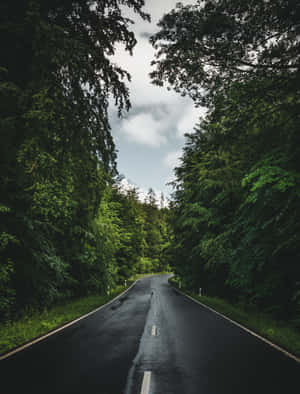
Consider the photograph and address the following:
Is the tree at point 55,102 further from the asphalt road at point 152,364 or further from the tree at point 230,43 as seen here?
the asphalt road at point 152,364

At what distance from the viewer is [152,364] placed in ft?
20.3

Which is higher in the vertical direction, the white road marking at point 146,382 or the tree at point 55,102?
the tree at point 55,102

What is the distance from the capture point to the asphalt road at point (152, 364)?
4949 millimetres

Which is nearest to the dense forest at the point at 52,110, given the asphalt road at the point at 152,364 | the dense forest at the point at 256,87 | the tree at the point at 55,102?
the tree at the point at 55,102

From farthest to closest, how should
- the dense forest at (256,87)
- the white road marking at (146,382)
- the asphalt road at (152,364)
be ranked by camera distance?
the dense forest at (256,87) < the asphalt road at (152,364) < the white road marking at (146,382)

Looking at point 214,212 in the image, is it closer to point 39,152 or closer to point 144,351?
point 144,351

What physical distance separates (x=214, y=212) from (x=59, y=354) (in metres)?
16.0

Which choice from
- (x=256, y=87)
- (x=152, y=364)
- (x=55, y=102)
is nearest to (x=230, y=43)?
(x=256, y=87)

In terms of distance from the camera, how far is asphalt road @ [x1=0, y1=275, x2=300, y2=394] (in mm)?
4949

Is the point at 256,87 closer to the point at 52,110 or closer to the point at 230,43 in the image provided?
the point at 230,43

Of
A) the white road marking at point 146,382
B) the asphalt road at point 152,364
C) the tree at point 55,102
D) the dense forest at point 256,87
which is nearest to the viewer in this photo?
the white road marking at point 146,382

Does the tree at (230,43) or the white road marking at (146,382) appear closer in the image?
the white road marking at (146,382)

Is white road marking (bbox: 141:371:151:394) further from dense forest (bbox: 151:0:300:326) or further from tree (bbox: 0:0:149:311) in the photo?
dense forest (bbox: 151:0:300:326)

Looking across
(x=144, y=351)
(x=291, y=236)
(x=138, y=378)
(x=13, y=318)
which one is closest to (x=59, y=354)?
(x=144, y=351)
